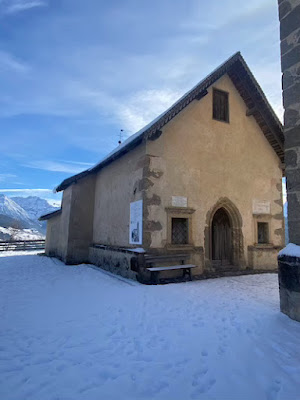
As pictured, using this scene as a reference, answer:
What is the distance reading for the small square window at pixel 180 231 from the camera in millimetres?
8164

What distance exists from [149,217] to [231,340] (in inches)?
180

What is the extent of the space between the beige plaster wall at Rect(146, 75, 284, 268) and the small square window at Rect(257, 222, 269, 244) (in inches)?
8.7

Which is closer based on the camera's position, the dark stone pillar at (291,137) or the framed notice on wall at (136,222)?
the dark stone pillar at (291,137)

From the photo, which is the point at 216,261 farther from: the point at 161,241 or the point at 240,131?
the point at 240,131

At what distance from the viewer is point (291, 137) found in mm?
4156

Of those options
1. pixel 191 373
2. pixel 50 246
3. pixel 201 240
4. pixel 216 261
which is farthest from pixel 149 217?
pixel 50 246

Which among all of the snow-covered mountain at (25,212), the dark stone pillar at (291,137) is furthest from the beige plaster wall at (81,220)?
the snow-covered mountain at (25,212)

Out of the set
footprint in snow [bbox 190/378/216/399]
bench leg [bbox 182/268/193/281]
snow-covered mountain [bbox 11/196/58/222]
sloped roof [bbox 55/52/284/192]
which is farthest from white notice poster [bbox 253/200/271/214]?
snow-covered mountain [bbox 11/196/58/222]

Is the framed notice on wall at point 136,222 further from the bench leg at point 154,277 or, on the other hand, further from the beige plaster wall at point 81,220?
the beige plaster wall at point 81,220

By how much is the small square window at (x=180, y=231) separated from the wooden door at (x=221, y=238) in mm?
1886

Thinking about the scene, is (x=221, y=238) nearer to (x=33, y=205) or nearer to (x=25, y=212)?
(x=25, y=212)

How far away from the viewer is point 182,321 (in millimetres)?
3998

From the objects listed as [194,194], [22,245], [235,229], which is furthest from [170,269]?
[22,245]

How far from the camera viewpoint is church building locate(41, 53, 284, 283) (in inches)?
302
